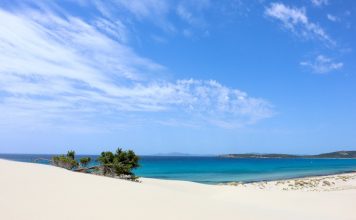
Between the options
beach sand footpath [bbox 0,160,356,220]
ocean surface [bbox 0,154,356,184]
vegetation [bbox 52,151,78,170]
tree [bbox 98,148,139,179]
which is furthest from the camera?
ocean surface [bbox 0,154,356,184]

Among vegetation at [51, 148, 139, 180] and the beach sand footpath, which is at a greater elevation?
vegetation at [51, 148, 139, 180]

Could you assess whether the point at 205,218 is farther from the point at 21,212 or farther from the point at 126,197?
the point at 21,212

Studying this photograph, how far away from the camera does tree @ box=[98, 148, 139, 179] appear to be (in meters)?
23.0

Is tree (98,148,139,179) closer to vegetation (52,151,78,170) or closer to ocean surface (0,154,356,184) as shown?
vegetation (52,151,78,170)

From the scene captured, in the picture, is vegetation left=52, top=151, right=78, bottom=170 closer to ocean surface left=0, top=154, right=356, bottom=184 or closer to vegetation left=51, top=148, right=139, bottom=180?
vegetation left=51, top=148, right=139, bottom=180

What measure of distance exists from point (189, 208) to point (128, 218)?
7.34 ft

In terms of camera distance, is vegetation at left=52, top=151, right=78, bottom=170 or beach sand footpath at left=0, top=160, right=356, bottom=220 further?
vegetation at left=52, top=151, right=78, bottom=170

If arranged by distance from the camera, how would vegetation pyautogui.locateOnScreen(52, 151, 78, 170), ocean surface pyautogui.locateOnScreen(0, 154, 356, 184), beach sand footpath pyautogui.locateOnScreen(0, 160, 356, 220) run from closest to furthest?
1. beach sand footpath pyautogui.locateOnScreen(0, 160, 356, 220)
2. vegetation pyautogui.locateOnScreen(52, 151, 78, 170)
3. ocean surface pyautogui.locateOnScreen(0, 154, 356, 184)

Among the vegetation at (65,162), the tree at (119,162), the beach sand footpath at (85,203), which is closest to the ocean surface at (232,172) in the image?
the vegetation at (65,162)

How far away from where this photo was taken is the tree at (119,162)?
75.6 ft

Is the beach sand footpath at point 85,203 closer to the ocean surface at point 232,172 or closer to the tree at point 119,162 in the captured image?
the tree at point 119,162

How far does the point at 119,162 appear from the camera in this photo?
23.7 meters

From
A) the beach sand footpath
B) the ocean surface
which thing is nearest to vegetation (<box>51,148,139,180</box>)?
the ocean surface

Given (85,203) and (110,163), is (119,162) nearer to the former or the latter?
(110,163)
